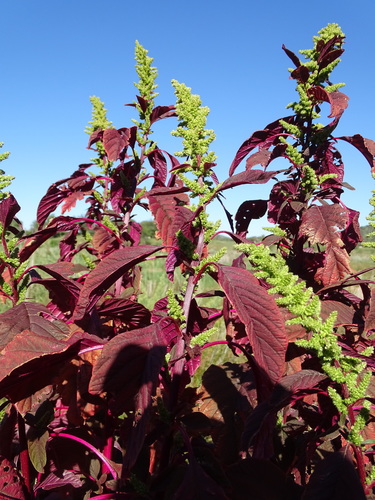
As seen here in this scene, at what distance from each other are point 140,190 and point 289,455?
3.76 feet

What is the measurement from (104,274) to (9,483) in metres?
0.58

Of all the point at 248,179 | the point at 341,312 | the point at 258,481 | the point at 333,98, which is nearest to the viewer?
the point at 258,481

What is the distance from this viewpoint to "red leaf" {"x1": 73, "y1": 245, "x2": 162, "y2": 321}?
2.75 feet

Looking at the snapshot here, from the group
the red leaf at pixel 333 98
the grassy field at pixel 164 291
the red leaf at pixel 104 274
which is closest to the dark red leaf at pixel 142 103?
the red leaf at pixel 333 98

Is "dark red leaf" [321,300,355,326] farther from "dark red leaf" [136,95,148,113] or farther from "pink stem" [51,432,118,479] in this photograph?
"dark red leaf" [136,95,148,113]

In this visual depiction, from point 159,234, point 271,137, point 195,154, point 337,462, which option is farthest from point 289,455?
point 271,137

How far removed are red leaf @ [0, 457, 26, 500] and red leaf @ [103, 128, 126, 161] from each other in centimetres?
105

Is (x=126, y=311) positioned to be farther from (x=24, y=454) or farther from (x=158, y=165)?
(x=158, y=165)

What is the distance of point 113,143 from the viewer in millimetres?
1652

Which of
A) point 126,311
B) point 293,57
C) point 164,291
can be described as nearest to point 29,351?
point 126,311

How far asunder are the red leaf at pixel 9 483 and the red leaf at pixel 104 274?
1.47ft

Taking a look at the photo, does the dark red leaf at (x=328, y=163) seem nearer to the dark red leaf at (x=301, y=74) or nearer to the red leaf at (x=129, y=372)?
the dark red leaf at (x=301, y=74)

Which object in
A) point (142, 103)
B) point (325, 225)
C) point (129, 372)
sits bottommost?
point (129, 372)

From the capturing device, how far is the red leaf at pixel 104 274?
0.84 meters
